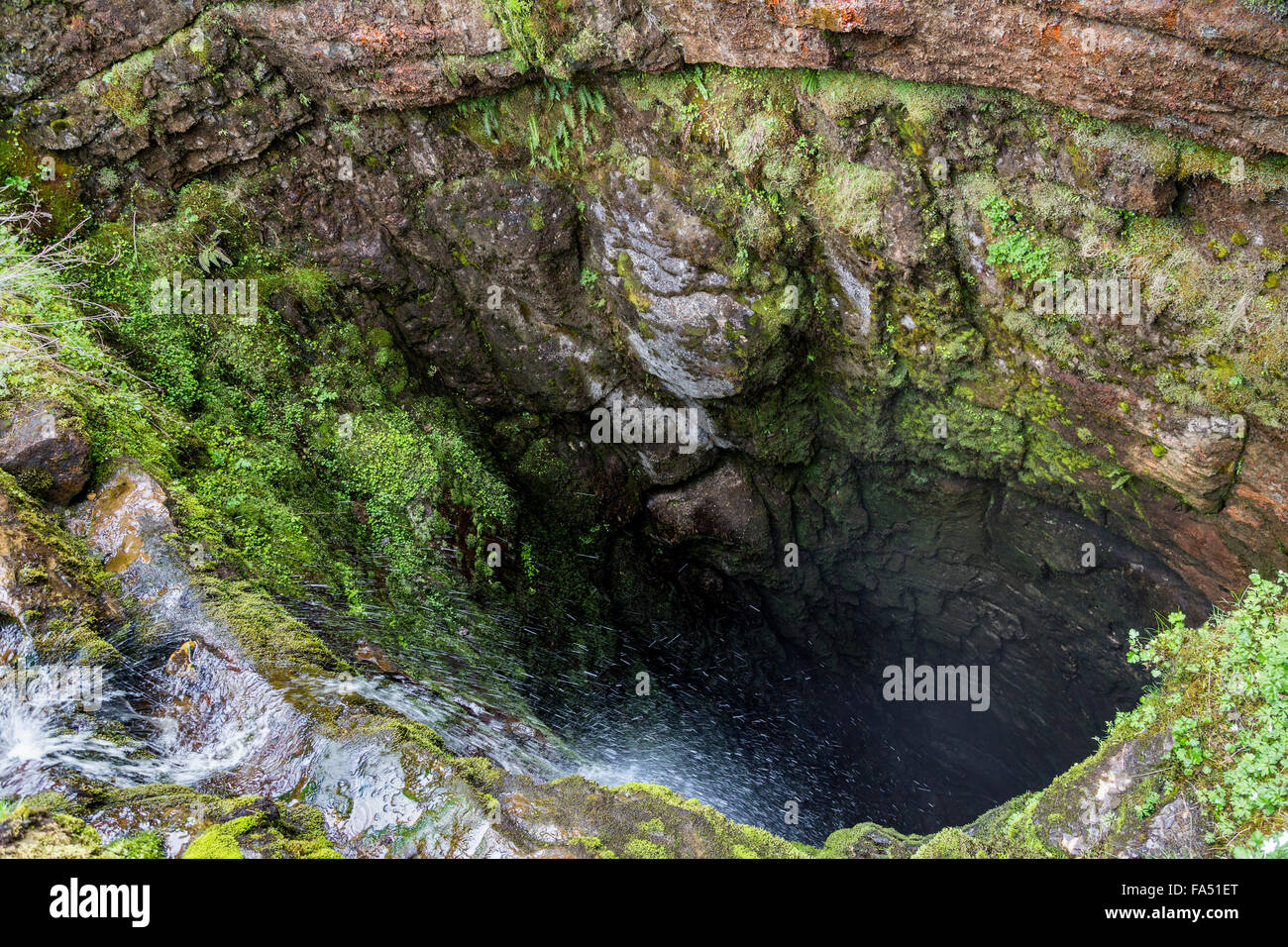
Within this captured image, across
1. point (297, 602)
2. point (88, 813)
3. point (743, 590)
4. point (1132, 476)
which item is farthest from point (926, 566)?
point (88, 813)

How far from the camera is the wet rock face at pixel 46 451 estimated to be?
4938 millimetres

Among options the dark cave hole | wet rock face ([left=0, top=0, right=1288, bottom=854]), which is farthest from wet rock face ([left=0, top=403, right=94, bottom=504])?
the dark cave hole

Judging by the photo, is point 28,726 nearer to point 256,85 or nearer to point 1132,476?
point 256,85

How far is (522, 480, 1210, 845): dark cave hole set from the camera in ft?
26.6

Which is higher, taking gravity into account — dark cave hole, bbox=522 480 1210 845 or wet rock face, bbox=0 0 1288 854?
wet rock face, bbox=0 0 1288 854

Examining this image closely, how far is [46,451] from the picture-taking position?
16.5 feet

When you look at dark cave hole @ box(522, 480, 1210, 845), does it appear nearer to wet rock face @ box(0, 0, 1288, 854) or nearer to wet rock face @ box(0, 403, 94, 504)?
wet rock face @ box(0, 0, 1288, 854)

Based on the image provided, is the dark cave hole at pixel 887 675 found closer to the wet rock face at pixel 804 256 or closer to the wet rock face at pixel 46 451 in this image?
the wet rock face at pixel 804 256

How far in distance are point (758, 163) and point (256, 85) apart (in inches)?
182

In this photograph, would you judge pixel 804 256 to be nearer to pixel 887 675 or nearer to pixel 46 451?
pixel 46 451

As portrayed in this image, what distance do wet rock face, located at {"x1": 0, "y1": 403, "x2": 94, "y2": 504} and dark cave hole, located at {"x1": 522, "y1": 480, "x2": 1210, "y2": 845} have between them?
4.66 m

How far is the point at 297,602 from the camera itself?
585 cm

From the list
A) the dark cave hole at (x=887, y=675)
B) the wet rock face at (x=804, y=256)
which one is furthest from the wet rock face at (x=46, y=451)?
the dark cave hole at (x=887, y=675)

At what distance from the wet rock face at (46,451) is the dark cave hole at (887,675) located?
4.66 m
